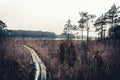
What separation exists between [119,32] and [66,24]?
39.2 metres

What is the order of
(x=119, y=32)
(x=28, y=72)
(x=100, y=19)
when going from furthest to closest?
(x=100, y=19) < (x=119, y=32) < (x=28, y=72)

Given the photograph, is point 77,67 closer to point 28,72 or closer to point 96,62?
point 96,62

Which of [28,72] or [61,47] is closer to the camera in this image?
[28,72]

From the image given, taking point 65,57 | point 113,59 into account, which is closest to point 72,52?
point 65,57

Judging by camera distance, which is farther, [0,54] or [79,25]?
[79,25]

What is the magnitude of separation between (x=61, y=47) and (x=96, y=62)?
185 inches

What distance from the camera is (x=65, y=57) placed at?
18266 mm

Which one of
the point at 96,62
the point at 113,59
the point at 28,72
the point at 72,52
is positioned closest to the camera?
the point at 28,72

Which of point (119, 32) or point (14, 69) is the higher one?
point (119, 32)

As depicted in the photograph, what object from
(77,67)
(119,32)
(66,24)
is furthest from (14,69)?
(66,24)

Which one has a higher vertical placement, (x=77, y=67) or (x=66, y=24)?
(x=66, y=24)

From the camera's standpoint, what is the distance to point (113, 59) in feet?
56.7

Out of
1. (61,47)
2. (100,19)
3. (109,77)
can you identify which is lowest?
(109,77)

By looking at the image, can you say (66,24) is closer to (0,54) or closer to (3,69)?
(0,54)
